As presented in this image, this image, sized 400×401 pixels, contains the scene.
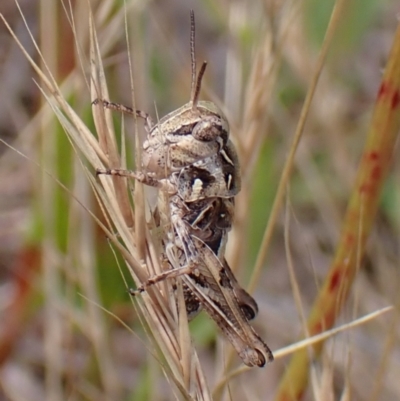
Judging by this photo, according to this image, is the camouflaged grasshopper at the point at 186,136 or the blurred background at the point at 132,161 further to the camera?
the blurred background at the point at 132,161

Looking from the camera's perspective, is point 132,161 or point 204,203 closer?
point 204,203

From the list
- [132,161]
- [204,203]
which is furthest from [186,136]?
[132,161]

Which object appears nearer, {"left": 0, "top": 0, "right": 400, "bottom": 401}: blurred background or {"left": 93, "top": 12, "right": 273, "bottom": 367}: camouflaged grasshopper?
{"left": 93, "top": 12, "right": 273, "bottom": 367}: camouflaged grasshopper

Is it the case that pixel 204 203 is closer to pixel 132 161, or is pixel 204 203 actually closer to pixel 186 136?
pixel 186 136
